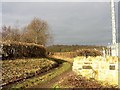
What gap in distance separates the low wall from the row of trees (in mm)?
31394

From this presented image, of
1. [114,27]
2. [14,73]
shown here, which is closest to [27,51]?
[14,73]

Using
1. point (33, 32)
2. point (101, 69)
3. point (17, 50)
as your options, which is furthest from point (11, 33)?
point (101, 69)

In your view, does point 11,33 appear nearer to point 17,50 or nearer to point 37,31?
point 37,31

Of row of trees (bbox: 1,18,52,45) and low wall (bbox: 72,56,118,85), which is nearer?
low wall (bbox: 72,56,118,85)

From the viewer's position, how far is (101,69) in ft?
47.6

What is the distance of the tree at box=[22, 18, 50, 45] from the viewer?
49.0 metres

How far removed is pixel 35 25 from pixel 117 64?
124ft

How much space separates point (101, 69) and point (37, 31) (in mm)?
36184

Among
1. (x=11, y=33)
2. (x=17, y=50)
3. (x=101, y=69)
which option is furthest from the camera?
(x=11, y=33)

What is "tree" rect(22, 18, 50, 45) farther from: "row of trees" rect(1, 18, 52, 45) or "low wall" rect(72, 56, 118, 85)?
"low wall" rect(72, 56, 118, 85)

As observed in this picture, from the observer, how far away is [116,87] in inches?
488

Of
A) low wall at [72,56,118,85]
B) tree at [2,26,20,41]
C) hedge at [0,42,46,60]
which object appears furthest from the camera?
tree at [2,26,20,41]

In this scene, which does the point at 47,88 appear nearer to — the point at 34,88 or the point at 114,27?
the point at 34,88

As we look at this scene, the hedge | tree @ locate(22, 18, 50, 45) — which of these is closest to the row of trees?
tree @ locate(22, 18, 50, 45)
